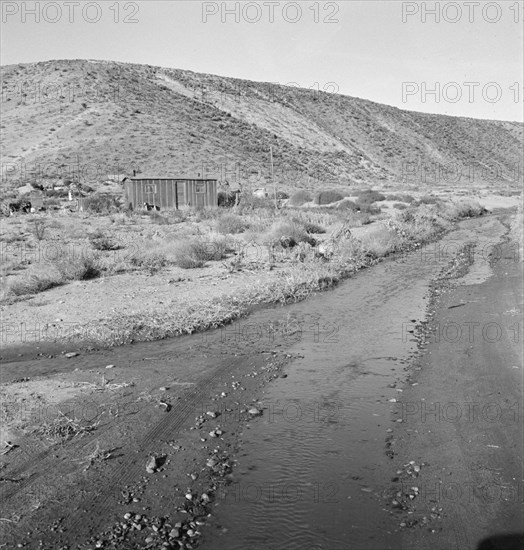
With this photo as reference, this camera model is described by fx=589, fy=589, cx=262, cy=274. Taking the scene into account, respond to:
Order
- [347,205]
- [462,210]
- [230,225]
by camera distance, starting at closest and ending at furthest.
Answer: [230,225] < [347,205] < [462,210]

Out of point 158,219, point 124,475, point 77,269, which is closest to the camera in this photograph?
point 124,475

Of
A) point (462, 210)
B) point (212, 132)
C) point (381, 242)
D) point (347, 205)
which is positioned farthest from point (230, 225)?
point (212, 132)

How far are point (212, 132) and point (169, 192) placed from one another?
30.8 meters

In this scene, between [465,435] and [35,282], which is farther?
[35,282]

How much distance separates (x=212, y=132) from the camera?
66500mm

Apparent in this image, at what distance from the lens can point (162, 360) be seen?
32.5 feet

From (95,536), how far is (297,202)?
4201cm

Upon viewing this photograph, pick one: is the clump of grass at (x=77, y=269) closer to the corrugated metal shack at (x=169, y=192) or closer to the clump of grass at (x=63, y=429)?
the clump of grass at (x=63, y=429)

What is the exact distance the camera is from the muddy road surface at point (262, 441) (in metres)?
5.30

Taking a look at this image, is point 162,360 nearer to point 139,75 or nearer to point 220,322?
point 220,322

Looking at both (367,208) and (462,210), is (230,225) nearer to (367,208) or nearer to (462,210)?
(367,208)

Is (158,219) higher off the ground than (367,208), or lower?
lower

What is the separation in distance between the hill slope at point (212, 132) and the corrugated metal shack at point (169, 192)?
1206 cm

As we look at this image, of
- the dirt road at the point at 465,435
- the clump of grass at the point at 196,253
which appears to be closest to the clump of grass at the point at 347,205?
the clump of grass at the point at 196,253
